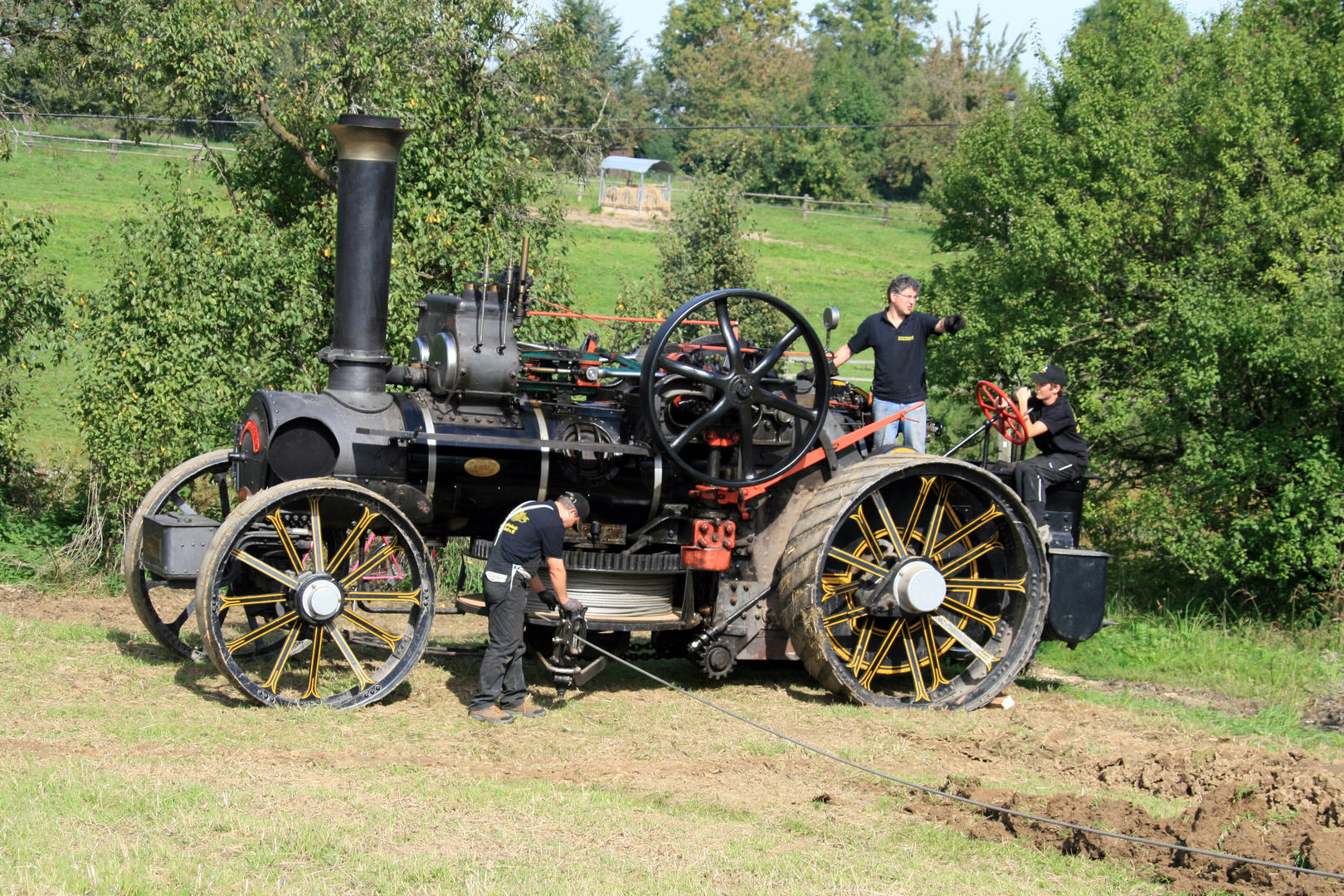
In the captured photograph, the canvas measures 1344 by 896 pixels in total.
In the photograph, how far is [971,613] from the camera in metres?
8.03

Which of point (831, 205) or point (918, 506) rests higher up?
point (831, 205)

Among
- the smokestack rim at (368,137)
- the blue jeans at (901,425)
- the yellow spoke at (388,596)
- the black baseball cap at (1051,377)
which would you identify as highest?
the smokestack rim at (368,137)

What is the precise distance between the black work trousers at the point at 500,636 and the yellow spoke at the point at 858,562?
1776 millimetres

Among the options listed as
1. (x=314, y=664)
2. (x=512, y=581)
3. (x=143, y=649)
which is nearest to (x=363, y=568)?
(x=314, y=664)

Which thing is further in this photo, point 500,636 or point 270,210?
point 270,210

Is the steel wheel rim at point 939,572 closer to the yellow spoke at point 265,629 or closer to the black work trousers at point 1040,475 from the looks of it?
the black work trousers at point 1040,475

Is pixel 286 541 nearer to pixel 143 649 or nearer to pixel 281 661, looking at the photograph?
pixel 281 661

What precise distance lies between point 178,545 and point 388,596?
1.17 metres

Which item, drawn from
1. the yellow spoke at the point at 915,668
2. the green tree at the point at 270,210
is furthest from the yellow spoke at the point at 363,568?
the green tree at the point at 270,210

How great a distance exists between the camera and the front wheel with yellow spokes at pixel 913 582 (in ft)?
25.0

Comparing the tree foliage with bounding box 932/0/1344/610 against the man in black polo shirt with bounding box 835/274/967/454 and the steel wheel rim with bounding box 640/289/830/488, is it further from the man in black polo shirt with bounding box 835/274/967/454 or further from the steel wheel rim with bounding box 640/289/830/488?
the steel wheel rim with bounding box 640/289/830/488

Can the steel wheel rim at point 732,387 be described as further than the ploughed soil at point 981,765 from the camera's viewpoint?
Yes

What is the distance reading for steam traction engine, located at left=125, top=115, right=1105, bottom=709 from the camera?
723cm

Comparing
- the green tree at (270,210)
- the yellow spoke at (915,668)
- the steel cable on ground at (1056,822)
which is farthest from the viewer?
the green tree at (270,210)
